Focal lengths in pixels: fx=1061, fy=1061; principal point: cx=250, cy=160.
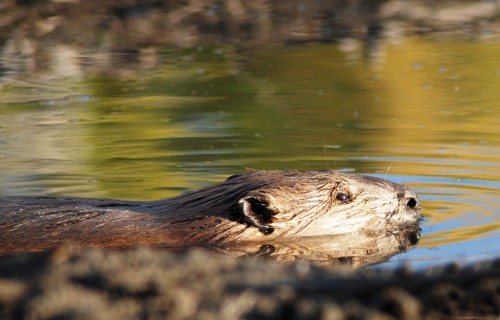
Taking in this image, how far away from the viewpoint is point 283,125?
8.98 m

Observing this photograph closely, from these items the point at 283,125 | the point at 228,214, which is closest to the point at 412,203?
the point at 228,214

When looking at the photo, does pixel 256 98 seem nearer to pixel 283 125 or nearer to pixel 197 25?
pixel 283 125

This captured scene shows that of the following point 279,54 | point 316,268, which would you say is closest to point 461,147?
point 279,54

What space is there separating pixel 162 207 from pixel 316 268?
3378mm

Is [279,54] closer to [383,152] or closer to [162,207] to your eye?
[383,152]

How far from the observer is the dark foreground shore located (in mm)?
2199

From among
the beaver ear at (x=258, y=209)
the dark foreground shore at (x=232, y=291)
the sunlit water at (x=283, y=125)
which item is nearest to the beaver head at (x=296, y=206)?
the beaver ear at (x=258, y=209)

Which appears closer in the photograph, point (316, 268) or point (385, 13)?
point (316, 268)

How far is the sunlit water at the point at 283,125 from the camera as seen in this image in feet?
22.7

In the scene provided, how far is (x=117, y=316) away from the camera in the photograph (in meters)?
2.23

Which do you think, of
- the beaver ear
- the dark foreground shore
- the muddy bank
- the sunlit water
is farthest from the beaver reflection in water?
the muddy bank

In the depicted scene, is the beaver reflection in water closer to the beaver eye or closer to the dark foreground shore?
the beaver eye

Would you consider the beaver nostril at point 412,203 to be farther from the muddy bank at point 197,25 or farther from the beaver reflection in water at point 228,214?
the muddy bank at point 197,25

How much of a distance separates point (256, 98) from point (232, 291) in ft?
26.4
